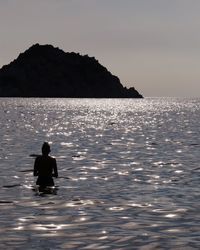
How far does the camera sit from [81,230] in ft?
57.3

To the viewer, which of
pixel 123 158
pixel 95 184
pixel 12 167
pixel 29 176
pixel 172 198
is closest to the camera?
pixel 172 198

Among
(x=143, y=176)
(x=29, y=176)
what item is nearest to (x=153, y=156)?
(x=143, y=176)

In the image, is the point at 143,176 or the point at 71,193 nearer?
the point at 71,193

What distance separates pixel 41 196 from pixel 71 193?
1653mm

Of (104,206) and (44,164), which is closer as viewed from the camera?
(104,206)

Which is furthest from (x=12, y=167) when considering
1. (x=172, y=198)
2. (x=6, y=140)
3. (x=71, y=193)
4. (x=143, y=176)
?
(x=6, y=140)

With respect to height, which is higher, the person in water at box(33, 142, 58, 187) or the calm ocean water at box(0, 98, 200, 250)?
the person in water at box(33, 142, 58, 187)

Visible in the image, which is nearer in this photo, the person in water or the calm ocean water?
the calm ocean water

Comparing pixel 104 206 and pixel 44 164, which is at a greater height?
pixel 44 164

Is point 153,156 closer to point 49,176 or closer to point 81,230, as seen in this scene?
point 49,176

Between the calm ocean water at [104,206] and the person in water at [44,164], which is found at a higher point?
the person in water at [44,164]

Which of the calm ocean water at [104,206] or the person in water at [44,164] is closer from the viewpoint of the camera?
the calm ocean water at [104,206]

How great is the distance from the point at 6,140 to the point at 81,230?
44447mm

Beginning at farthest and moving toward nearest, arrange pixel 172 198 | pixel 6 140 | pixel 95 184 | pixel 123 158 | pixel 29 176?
1. pixel 6 140
2. pixel 123 158
3. pixel 29 176
4. pixel 95 184
5. pixel 172 198
